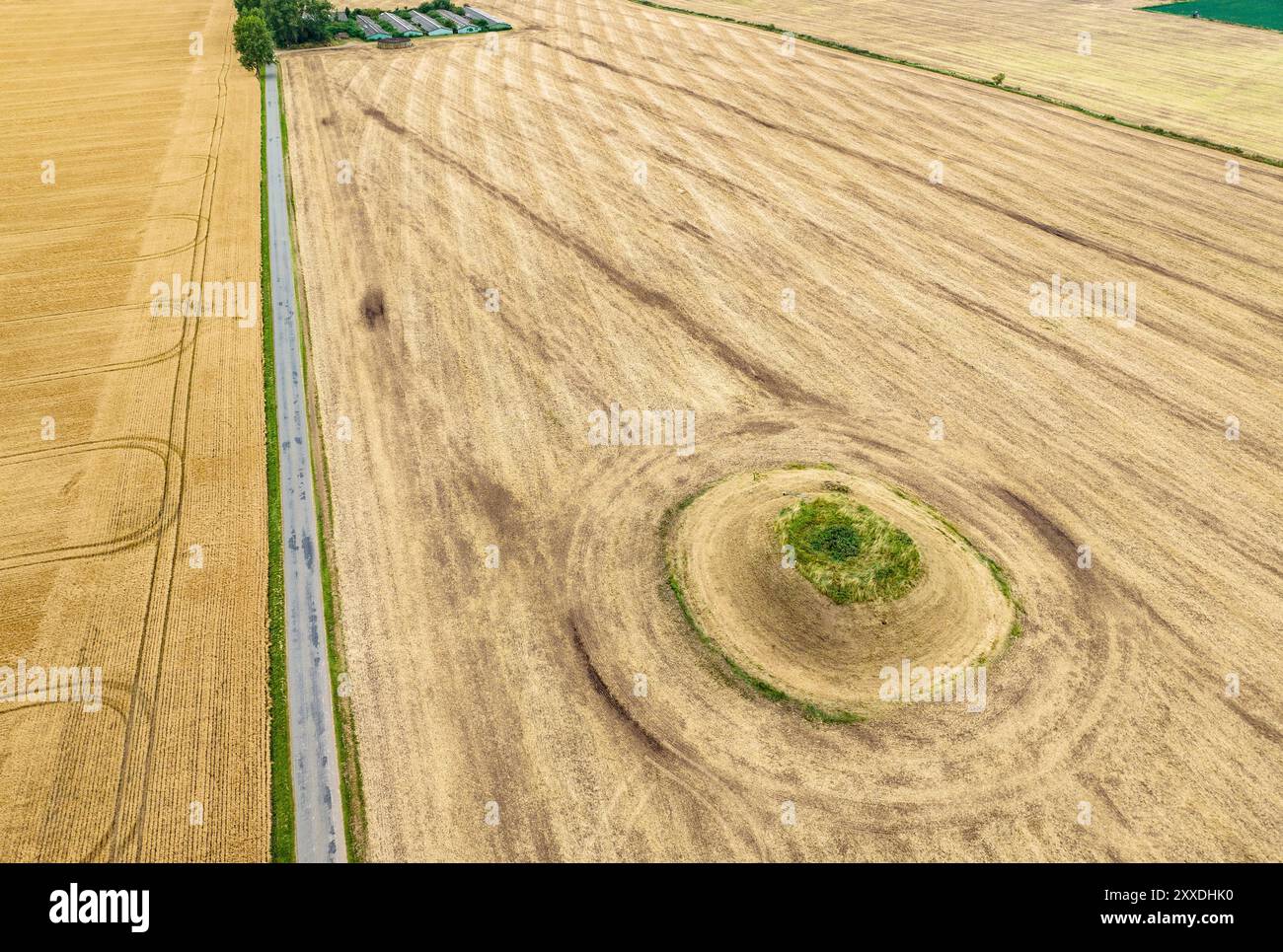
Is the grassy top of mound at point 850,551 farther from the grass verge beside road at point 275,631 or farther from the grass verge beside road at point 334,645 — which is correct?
the grass verge beside road at point 275,631

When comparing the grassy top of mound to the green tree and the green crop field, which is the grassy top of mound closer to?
the green tree

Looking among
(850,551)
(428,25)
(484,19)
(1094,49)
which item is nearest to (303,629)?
(850,551)

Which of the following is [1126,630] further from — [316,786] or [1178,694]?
[316,786]

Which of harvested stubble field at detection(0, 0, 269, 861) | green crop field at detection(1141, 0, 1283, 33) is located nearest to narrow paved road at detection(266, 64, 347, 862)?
harvested stubble field at detection(0, 0, 269, 861)

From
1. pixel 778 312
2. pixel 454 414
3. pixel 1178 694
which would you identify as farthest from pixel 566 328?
pixel 1178 694

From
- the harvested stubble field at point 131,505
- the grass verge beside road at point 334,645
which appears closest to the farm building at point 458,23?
the harvested stubble field at point 131,505

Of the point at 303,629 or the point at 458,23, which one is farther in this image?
the point at 458,23

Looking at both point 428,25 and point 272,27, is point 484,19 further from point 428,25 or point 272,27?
point 272,27
